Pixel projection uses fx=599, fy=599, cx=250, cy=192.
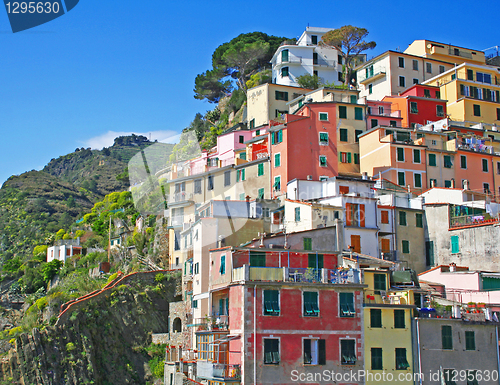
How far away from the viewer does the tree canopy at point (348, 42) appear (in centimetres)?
7069

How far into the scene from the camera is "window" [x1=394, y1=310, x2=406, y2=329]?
28219 millimetres

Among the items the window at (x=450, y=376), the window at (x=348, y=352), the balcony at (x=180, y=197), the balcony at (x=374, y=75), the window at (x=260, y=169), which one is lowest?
the window at (x=450, y=376)

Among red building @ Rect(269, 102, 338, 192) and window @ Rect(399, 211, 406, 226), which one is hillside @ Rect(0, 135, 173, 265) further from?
window @ Rect(399, 211, 406, 226)

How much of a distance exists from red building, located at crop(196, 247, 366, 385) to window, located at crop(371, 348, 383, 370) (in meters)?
0.61

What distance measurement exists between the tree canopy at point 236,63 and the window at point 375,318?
51.9 m

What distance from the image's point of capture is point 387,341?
2794 cm

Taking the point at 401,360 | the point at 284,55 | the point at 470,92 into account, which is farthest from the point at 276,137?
the point at 470,92

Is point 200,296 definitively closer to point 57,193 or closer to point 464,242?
point 464,242

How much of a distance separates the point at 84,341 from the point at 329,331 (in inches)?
776

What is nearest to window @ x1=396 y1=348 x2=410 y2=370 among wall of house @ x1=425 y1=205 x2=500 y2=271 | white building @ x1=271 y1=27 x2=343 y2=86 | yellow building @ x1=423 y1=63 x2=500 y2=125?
wall of house @ x1=425 y1=205 x2=500 y2=271

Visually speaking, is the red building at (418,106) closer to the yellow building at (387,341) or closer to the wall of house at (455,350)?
the wall of house at (455,350)

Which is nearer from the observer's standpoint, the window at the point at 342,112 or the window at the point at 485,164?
the window at the point at 485,164

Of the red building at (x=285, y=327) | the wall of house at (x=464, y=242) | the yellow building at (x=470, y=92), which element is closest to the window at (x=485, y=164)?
the yellow building at (x=470, y=92)

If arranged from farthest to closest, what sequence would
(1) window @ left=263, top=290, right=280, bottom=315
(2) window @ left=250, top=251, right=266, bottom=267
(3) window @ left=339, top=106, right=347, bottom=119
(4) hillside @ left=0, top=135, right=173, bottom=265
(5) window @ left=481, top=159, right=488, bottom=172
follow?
(4) hillside @ left=0, top=135, right=173, bottom=265 → (3) window @ left=339, top=106, right=347, bottom=119 → (5) window @ left=481, top=159, right=488, bottom=172 → (2) window @ left=250, top=251, right=266, bottom=267 → (1) window @ left=263, top=290, right=280, bottom=315
